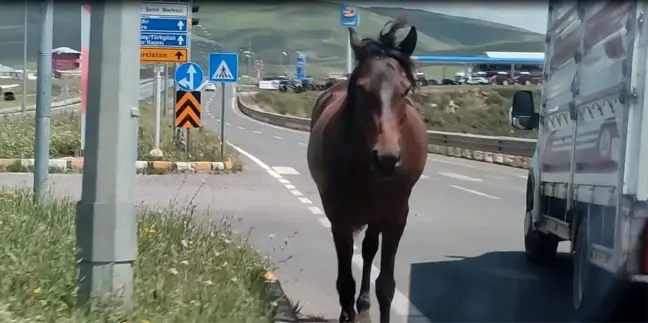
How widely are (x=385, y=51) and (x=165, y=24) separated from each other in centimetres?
1803

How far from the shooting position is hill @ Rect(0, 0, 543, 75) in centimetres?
825

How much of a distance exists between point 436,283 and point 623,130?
389 centimetres

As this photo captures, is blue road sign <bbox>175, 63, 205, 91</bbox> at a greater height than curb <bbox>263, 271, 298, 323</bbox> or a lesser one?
greater

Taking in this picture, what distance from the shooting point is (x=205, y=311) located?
21.6ft

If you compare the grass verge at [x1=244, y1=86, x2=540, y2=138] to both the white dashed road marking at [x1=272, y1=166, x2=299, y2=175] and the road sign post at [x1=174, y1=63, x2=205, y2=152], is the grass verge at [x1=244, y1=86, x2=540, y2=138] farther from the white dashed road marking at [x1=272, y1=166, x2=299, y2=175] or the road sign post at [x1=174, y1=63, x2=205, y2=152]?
the road sign post at [x1=174, y1=63, x2=205, y2=152]

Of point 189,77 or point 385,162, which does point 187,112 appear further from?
point 385,162

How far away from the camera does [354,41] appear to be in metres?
7.11

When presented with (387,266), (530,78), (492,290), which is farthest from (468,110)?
(387,266)

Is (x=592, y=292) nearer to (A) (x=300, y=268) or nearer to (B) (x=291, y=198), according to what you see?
(A) (x=300, y=268)

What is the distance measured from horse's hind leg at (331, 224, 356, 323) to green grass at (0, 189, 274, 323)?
56cm

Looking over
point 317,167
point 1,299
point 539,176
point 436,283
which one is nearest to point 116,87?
point 1,299

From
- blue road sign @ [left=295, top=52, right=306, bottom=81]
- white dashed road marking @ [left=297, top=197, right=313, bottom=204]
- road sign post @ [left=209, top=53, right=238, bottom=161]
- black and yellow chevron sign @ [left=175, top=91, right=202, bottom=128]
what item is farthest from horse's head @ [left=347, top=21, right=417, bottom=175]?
blue road sign @ [left=295, top=52, right=306, bottom=81]

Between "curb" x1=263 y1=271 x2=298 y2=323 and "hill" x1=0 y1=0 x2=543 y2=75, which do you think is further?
"hill" x1=0 y1=0 x2=543 y2=75

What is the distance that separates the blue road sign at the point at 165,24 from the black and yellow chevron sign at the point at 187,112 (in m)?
2.36
